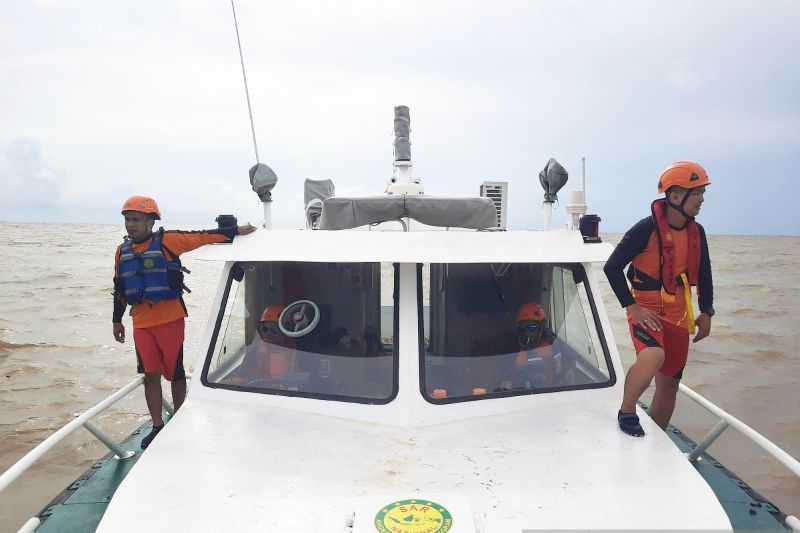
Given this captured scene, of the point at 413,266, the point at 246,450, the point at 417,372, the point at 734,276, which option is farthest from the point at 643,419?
the point at 734,276

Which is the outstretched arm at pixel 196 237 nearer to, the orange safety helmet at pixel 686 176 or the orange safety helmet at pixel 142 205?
the orange safety helmet at pixel 142 205

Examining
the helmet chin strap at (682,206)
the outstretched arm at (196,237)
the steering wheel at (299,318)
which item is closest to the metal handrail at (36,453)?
the outstretched arm at (196,237)

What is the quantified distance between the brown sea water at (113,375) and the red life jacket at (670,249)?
9.19 ft

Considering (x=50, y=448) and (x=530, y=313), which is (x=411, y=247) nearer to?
(x=530, y=313)

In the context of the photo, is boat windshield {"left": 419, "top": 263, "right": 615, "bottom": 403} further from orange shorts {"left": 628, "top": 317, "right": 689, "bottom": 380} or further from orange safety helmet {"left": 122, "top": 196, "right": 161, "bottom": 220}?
orange safety helmet {"left": 122, "top": 196, "right": 161, "bottom": 220}

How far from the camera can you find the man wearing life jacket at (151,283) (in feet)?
11.6

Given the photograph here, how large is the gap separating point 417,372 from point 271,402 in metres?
0.82

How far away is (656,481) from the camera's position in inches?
88.7

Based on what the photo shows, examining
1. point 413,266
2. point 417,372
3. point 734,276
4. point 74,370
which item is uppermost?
point 413,266

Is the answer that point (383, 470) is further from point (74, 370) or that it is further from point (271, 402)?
point (74, 370)

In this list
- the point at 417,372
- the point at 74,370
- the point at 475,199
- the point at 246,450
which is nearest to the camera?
the point at 246,450

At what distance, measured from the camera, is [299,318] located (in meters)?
3.11

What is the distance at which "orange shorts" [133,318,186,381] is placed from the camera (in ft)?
12.0

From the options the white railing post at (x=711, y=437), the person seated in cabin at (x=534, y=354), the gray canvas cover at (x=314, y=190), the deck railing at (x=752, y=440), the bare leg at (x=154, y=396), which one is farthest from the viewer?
the gray canvas cover at (x=314, y=190)
